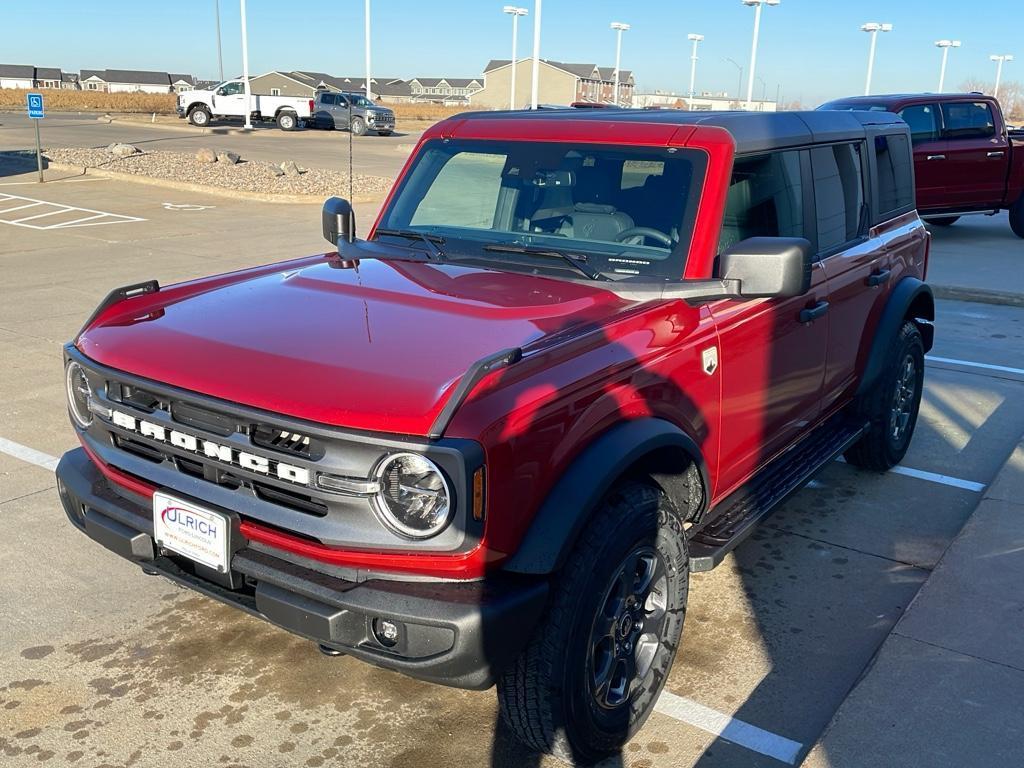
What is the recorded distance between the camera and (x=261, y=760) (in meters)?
2.93

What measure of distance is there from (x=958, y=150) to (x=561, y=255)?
470 inches

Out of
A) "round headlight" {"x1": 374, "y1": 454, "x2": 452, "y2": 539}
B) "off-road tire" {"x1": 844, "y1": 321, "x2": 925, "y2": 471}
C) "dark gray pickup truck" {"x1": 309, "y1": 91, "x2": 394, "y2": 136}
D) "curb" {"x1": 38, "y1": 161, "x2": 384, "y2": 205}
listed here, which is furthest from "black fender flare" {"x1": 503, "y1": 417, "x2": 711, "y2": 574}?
"dark gray pickup truck" {"x1": 309, "y1": 91, "x2": 394, "y2": 136}

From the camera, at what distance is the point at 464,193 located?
409cm

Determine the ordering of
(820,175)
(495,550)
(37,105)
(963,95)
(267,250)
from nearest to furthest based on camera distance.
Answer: (495,550) < (820,175) < (267,250) < (963,95) < (37,105)

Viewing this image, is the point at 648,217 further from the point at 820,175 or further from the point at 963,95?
the point at 963,95

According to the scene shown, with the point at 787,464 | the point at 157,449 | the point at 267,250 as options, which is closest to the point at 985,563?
the point at 787,464

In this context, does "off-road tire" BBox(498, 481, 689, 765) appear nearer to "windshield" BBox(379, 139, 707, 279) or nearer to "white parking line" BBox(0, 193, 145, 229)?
"windshield" BBox(379, 139, 707, 279)

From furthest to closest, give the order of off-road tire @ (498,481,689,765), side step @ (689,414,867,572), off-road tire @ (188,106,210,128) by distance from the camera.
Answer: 1. off-road tire @ (188,106,210,128)
2. side step @ (689,414,867,572)
3. off-road tire @ (498,481,689,765)

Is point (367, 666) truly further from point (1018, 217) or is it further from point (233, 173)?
point (233, 173)

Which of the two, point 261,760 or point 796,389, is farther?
point 796,389

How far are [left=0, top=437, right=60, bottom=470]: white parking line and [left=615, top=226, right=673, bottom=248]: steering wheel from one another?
10.9 feet

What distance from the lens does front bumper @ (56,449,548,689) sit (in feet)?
7.78

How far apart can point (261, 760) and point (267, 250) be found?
32.3 feet

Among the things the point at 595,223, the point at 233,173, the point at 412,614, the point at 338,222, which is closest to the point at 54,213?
the point at 233,173
